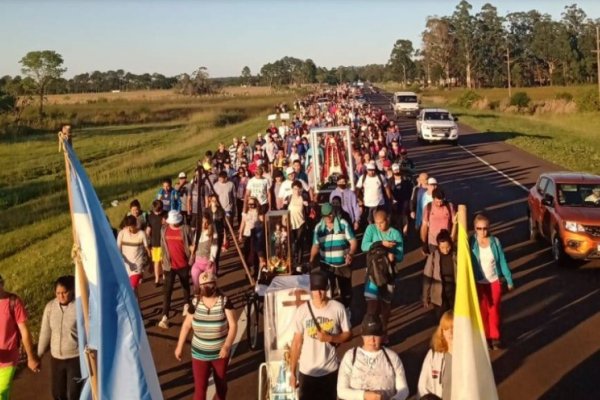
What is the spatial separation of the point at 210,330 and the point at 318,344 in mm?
1172

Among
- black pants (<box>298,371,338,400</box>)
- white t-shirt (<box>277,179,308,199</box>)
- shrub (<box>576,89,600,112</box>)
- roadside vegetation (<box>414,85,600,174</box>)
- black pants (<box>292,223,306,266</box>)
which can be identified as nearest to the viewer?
black pants (<box>298,371,338,400</box>)

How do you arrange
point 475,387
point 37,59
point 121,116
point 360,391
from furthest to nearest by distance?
1. point 37,59
2. point 121,116
3. point 360,391
4. point 475,387

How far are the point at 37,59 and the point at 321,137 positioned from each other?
100015mm

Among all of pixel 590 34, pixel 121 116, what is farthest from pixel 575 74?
pixel 121 116

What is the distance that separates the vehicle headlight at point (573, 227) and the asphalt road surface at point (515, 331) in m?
0.73

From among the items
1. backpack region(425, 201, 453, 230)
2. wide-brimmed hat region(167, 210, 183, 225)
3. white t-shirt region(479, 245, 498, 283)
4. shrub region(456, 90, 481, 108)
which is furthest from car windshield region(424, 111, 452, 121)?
shrub region(456, 90, 481, 108)

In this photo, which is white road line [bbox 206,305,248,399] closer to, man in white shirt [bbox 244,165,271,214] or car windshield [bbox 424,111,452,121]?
man in white shirt [bbox 244,165,271,214]

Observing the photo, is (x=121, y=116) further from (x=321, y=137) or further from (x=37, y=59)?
(x=321, y=137)

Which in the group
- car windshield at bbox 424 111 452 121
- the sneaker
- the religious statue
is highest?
car windshield at bbox 424 111 452 121

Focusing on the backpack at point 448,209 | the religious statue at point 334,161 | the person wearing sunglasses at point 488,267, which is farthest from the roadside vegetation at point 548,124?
the person wearing sunglasses at point 488,267

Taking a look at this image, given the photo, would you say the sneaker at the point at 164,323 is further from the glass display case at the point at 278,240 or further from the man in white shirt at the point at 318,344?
the man in white shirt at the point at 318,344

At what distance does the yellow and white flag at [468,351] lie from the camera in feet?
15.7

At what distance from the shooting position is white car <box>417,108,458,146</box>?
116ft

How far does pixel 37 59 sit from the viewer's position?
109 meters
